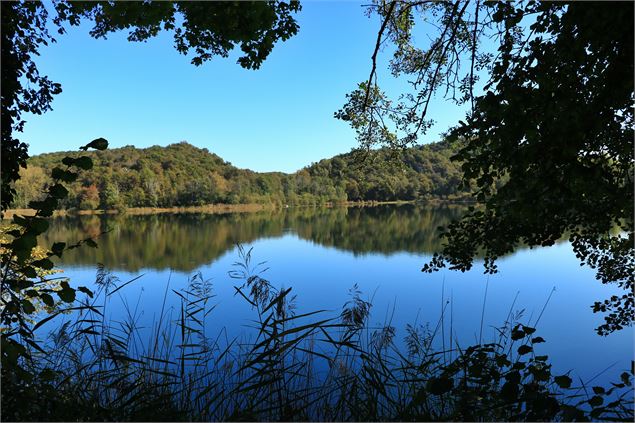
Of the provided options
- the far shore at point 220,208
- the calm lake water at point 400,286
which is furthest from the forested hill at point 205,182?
the calm lake water at point 400,286

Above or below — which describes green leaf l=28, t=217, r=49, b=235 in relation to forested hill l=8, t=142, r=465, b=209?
below

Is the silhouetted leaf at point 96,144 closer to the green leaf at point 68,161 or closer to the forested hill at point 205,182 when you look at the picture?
the green leaf at point 68,161

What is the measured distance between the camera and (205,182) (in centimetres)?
7362

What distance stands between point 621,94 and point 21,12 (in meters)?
3.82

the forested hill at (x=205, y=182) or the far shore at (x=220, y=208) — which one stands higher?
the forested hill at (x=205, y=182)

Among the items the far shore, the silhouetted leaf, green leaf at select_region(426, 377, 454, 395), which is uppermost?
the silhouetted leaf

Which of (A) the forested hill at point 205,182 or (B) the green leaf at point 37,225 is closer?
(B) the green leaf at point 37,225

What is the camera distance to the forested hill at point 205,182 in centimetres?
5944

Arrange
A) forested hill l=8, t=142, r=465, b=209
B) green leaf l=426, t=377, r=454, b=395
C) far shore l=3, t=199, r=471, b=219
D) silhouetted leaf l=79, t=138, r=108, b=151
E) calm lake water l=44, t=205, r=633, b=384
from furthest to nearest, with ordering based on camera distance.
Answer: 1. far shore l=3, t=199, r=471, b=219
2. forested hill l=8, t=142, r=465, b=209
3. calm lake water l=44, t=205, r=633, b=384
4. green leaf l=426, t=377, r=454, b=395
5. silhouetted leaf l=79, t=138, r=108, b=151

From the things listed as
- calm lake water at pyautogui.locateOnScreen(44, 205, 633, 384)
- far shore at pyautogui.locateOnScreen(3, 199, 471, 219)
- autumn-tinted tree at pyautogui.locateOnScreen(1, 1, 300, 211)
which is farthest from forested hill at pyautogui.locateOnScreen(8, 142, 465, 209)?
autumn-tinted tree at pyautogui.locateOnScreen(1, 1, 300, 211)

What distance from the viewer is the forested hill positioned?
5944 cm

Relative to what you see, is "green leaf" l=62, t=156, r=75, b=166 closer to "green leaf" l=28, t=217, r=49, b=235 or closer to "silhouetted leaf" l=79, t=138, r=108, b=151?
"silhouetted leaf" l=79, t=138, r=108, b=151

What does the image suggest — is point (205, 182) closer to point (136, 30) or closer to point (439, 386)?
point (136, 30)

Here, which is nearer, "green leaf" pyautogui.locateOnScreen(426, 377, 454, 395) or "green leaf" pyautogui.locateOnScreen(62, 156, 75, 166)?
"green leaf" pyautogui.locateOnScreen(62, 156, 75, 166)
